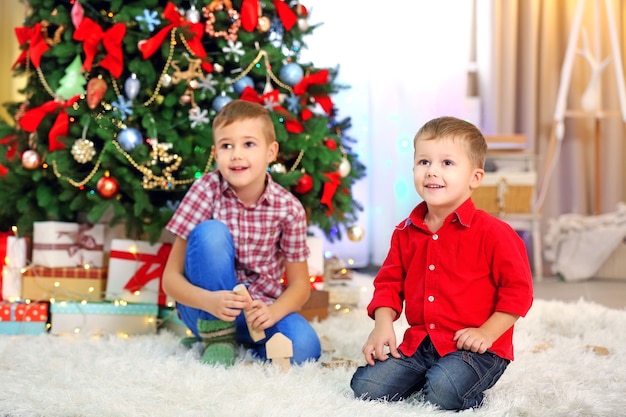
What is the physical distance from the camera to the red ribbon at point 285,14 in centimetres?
255

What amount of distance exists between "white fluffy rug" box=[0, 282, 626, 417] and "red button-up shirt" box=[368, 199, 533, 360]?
14cm

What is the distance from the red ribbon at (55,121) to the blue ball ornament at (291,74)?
621 millimetres

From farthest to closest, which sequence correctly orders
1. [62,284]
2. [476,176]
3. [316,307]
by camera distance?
[316,307], [62,284], [476,176]

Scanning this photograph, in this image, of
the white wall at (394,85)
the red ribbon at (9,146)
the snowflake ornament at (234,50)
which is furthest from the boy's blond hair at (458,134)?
the white wall at (394,85)

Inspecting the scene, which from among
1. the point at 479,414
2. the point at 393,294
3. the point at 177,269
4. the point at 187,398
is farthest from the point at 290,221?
the point at 479,414

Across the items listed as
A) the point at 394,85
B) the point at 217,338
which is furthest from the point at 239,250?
the point at 394,85

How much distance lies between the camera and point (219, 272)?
1876mm

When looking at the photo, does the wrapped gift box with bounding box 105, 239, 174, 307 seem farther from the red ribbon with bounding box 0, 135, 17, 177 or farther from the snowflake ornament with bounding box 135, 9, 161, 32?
the snowflake ornament with bounding box 135, 9, 161, 32

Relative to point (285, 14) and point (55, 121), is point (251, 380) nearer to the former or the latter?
point (55, 121)

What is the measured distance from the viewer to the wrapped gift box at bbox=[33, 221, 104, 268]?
2.38m

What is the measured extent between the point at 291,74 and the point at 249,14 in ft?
0.73

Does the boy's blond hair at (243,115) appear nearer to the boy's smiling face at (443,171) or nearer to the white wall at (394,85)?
the boy's smiling face at (443,171)

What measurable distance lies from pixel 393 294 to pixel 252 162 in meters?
0.52

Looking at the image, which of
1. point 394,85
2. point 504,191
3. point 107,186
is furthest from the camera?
point 394,85
